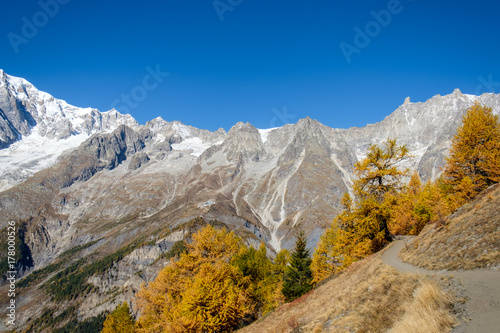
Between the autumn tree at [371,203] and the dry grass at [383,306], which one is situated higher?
the autumn tree at [371,203]

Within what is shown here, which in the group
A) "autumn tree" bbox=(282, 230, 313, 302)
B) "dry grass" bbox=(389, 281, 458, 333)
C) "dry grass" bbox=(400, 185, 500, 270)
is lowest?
"autumn tree" bbox=(282, 230, 313, 302)

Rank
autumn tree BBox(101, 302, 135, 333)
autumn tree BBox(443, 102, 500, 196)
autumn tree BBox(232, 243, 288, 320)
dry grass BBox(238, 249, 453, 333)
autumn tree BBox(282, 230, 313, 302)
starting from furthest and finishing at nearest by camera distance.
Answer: autumn tree BBox(101, 302, 135, 333) < autumn tree BBox(232, 243, 288, 320) < autumn tree BBox(282, 230, 313, 302) < autumn tree BBox(443, 102, 500, 196) < dry grass BBox(238, 249, 453, 333)

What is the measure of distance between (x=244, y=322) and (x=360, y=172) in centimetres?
2333

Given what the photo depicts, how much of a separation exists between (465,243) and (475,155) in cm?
1963


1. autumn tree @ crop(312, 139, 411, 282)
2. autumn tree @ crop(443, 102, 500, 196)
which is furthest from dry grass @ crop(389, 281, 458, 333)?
autumn tree @ crop(443, 102, 500, 196)

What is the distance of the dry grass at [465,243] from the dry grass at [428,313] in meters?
4.74

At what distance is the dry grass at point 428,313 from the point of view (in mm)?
7730

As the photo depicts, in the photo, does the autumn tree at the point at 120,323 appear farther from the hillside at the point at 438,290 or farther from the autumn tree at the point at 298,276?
the hillside at the point at 438,290

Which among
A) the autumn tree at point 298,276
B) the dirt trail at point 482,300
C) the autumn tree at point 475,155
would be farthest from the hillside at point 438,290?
the autumn tree at point 298,276

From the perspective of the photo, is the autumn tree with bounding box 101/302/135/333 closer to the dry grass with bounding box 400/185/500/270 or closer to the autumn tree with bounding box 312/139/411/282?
the autumn tree with bounding box 312/139/411/282

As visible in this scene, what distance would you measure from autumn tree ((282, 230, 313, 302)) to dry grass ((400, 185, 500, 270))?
17048 mm

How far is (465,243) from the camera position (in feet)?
52.9

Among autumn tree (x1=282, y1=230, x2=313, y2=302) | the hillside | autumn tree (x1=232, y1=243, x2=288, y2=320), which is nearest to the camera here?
the hillside

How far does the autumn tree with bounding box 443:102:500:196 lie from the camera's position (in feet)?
93.4
